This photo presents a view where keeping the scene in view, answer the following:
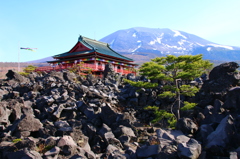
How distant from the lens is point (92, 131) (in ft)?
33.0

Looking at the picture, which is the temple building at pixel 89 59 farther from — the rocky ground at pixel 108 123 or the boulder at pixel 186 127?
the boulder at pixel 186 127

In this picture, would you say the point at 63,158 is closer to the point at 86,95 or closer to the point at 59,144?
the point at 59,144

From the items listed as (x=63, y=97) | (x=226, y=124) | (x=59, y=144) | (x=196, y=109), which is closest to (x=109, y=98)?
(x=63, y=97)

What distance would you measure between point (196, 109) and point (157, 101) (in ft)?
14.7

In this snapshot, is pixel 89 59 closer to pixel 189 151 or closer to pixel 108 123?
pixel 108 123

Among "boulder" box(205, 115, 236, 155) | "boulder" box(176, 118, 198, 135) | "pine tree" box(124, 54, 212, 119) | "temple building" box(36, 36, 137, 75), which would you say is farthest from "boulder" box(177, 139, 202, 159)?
"temple building" box(36, 36, 137, 75)

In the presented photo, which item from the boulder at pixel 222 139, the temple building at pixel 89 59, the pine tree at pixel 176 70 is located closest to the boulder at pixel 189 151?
the boulder at pixel 222 139

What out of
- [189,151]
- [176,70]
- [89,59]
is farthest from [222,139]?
[89,59]

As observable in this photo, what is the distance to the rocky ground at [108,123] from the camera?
6773mm

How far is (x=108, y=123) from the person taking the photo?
11.3 meters

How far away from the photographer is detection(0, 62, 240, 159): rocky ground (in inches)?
267

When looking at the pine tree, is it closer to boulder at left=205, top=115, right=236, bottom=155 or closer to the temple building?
boulder at left=205, top=115, right=236, bottom=155

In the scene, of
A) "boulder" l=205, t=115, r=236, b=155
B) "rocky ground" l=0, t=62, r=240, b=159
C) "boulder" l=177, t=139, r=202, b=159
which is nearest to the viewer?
"boulder" l=177, t=139, r=202, b=159

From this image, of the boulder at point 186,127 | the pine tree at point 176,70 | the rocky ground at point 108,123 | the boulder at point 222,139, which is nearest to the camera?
the boulder at point 222,139
